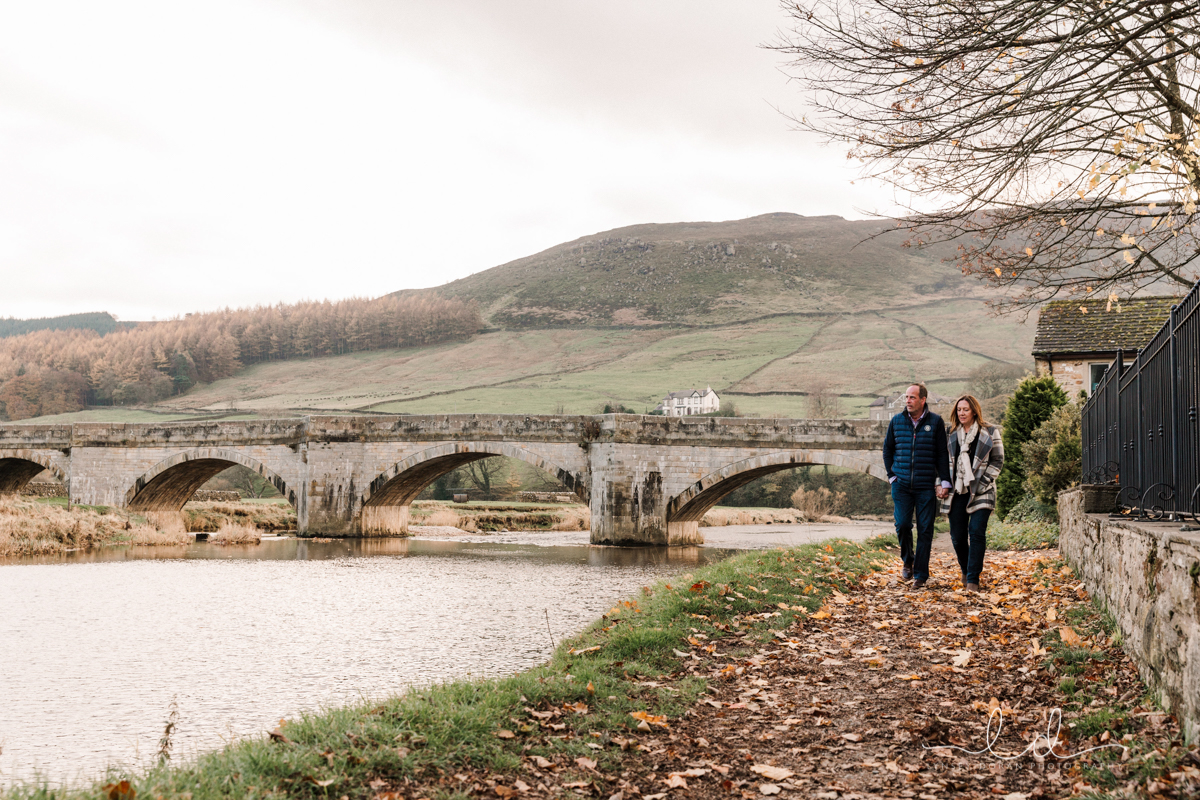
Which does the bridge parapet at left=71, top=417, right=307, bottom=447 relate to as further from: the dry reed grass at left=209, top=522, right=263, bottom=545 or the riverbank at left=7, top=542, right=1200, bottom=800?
the riverbank at left=7, top=542, right=1200, bottom=800

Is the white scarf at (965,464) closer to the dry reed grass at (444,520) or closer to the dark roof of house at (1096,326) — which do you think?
the dark roof of house at (1096,326)

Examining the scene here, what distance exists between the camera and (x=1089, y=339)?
2198 cm

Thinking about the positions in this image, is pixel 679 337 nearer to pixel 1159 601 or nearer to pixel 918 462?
pixel 918 462

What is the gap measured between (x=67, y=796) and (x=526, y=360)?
316 ft

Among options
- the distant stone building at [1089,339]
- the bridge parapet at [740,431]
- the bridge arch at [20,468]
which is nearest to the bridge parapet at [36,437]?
the bridge arch at [20,468]

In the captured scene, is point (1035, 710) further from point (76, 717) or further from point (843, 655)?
point (76, 717)

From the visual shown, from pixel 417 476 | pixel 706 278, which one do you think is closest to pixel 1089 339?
pixel 417 476

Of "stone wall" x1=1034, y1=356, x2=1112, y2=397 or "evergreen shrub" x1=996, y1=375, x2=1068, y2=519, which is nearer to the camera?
"evergreen shrub" x1=996, y1=375, x2=1068, y2=519

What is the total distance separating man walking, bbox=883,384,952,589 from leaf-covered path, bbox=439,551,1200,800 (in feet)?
5.10

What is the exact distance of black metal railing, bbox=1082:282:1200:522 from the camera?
4.18 metres

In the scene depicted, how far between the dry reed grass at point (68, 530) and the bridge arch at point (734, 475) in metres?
13.2

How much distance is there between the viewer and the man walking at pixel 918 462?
8102mm

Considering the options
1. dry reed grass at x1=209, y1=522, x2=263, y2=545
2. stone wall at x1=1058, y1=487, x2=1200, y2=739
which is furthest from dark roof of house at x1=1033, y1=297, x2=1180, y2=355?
dry reed grass at x1=209, y1=522, x2=263, y2=545

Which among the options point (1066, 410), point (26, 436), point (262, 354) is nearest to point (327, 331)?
point (262, 354)
